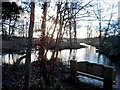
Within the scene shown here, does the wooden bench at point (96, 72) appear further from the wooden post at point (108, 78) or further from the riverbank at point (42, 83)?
the riverbank at point (42, 83)

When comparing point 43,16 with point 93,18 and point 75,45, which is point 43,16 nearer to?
point 93,18

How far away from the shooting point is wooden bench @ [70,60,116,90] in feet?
14.6

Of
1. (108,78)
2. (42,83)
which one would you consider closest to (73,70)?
(108,78)

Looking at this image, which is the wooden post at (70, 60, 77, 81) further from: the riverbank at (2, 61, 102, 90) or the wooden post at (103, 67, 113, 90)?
the wooden post at (103, 67, 113, 90)

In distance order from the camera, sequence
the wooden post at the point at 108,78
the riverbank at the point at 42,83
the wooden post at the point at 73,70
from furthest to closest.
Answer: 1. the wooden post at the point at 73,70
2. the wooden post at the point at 108,78
3. the riverbank at the point at 42,83

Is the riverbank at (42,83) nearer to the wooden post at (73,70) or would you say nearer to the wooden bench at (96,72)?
the wooden post at (73,70)

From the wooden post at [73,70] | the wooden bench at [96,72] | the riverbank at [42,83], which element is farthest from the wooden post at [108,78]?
the wooden post at [73,70]

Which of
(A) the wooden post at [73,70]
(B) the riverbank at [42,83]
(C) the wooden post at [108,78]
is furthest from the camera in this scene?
(A) the wooden post at [73,70]

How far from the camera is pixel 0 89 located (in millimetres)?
3785

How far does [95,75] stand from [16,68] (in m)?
2.09

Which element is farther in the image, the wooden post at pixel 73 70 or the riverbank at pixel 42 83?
the wooden post at pixel 73 70

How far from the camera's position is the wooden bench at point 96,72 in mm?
4441

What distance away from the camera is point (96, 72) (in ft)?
16.6

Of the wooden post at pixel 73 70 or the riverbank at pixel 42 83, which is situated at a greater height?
the wooden post at pixel 73 70
